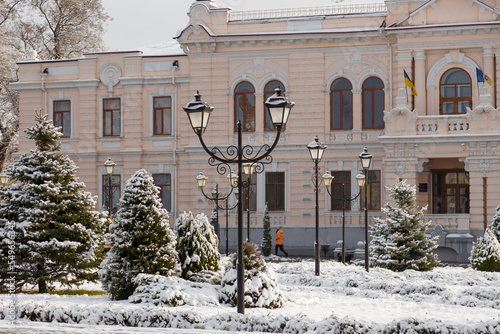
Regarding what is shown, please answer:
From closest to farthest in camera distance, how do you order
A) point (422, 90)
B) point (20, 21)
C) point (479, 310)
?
1. point (479, 310)
2. point (422, 90)
3. point (20, 21)

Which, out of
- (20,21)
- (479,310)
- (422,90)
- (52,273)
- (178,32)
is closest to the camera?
Result: (479,310)

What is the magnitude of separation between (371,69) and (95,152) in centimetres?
1389

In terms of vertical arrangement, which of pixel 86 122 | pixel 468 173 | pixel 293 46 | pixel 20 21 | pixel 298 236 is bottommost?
pixel 298 236

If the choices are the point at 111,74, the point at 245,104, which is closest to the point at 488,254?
the point at 245,104

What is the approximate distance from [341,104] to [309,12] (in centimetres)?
468

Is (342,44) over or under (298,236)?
over

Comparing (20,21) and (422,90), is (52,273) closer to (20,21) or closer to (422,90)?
(422,90)

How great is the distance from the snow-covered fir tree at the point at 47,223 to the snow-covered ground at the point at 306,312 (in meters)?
1.53

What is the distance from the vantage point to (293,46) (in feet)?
123

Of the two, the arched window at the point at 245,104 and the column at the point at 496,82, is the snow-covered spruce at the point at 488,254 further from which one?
Answer: the arched window at the point at 245,104

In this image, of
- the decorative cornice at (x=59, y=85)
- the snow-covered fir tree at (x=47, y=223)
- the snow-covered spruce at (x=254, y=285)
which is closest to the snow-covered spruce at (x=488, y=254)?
the snow-covered spruce at (x=254, y=285)

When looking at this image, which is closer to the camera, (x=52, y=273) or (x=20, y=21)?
(x=52, y=273)

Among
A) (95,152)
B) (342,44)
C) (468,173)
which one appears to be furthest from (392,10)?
(95,152)

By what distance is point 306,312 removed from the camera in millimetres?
14555
